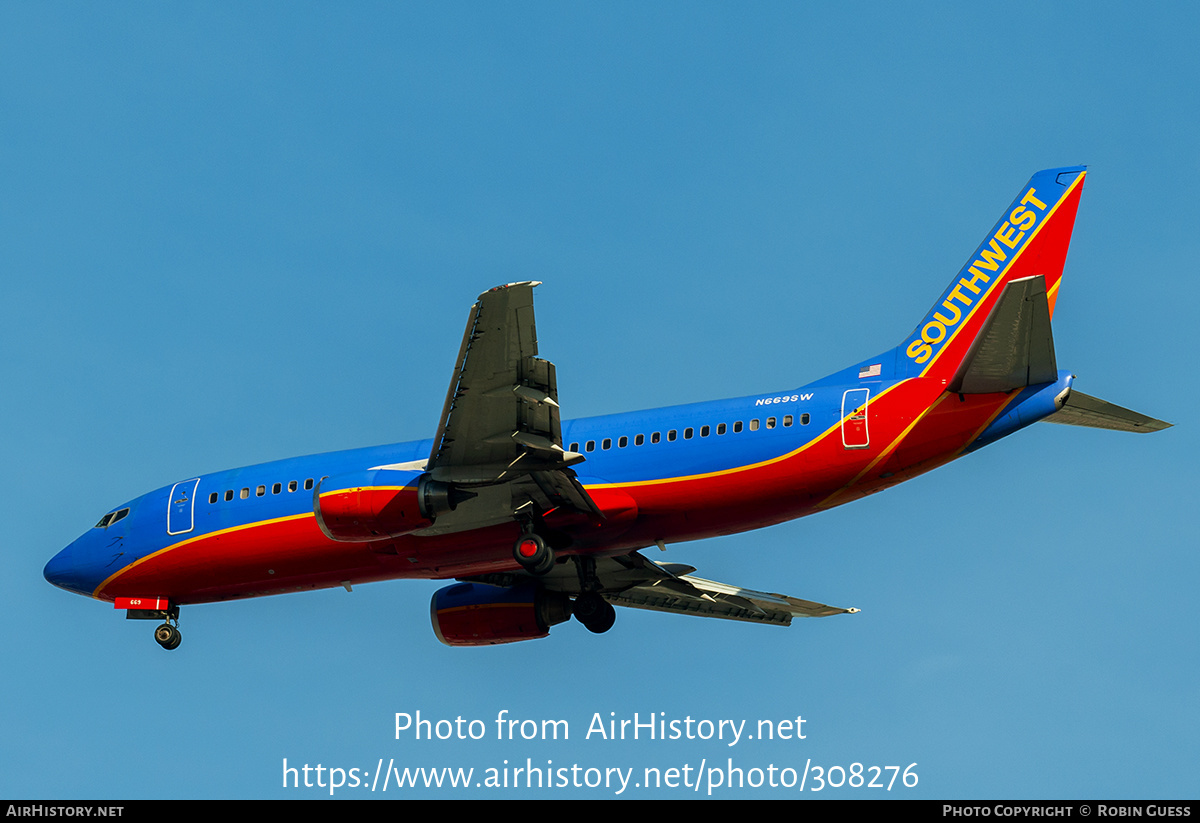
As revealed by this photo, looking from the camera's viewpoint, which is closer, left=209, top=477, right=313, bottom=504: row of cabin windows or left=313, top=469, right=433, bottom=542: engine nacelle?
left=313, top=469, right=433, bottom=542: engine nacelle

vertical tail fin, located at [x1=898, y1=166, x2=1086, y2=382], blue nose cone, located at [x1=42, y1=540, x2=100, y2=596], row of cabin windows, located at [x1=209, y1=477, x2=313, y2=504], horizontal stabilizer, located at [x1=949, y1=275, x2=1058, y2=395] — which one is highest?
vertical tail fin, located at [x1=898, y1=166, x2=1086, y2=382]

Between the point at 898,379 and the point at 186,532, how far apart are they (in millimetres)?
16512

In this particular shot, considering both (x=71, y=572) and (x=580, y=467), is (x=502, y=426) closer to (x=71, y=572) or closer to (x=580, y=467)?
(x=580, y=467)

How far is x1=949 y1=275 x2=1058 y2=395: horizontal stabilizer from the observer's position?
2762cm

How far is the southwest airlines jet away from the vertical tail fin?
4 centimetres

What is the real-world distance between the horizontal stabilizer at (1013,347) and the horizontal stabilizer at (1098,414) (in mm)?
988

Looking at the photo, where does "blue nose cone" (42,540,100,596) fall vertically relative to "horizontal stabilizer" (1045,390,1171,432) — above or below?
above

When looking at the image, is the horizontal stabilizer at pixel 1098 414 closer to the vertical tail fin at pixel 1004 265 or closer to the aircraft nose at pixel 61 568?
the vertical tail fin at pixel 1004 265

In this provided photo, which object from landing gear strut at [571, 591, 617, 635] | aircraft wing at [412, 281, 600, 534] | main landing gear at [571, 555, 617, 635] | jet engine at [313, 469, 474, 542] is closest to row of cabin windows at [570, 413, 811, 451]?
aircraft wing at [412, 281, 600, 534]

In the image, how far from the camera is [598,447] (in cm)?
3212

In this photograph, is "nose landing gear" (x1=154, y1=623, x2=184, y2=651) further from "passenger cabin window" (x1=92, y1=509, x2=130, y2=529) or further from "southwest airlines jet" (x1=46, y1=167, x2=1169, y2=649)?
"passenger cabin window" (x1=92, y1=509, x2=130, y2=529)

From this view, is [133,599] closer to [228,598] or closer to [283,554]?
[228,598]

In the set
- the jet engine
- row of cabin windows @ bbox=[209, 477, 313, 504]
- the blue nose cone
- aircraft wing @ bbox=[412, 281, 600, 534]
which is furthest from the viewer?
the blue nose cone

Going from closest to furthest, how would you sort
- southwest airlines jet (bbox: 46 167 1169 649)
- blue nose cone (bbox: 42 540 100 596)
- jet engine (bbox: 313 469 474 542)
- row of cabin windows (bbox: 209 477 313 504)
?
southwest airlines jet (bbox: 46 167 1169 649) < jet engine (bbox: 313 469 474 542) < row of cabin windows (bbox: 209 477 313 504) < blue nose cone (bbox: 42 540 100 596)
